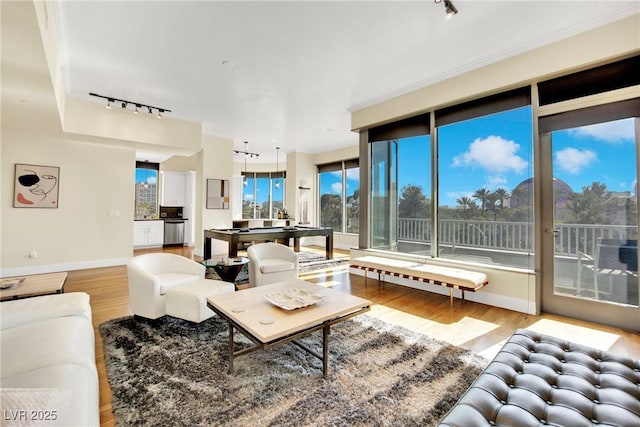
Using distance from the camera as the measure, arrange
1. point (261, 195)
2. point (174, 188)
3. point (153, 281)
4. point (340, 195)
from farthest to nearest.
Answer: point (261, 195) → point (174, 188) → point (340, 195) → point (153, 281)

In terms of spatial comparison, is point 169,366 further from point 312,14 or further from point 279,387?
point 312,14

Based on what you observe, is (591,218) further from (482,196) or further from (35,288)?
(35,288)

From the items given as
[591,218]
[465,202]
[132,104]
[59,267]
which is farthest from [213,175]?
[591,218]

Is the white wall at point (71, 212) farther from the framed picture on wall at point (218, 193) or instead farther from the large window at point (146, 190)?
the large window at point (146, 190)

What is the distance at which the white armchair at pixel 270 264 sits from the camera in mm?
4008

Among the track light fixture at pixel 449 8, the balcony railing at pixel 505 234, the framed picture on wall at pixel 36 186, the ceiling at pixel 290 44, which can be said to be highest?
the ceiling at pixel 290 44

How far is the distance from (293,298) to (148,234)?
302 inches

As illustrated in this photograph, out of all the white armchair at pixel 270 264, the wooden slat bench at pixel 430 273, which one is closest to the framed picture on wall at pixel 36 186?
the white armchair at pixel 270 264

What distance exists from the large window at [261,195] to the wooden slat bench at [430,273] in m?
6.65

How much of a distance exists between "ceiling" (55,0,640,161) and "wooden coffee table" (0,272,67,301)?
8.99ft

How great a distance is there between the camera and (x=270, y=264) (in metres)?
4.07

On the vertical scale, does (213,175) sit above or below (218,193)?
above

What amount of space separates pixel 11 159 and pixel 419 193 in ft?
23.4

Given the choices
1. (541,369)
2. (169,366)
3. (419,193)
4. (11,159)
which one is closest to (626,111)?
(419,193)
